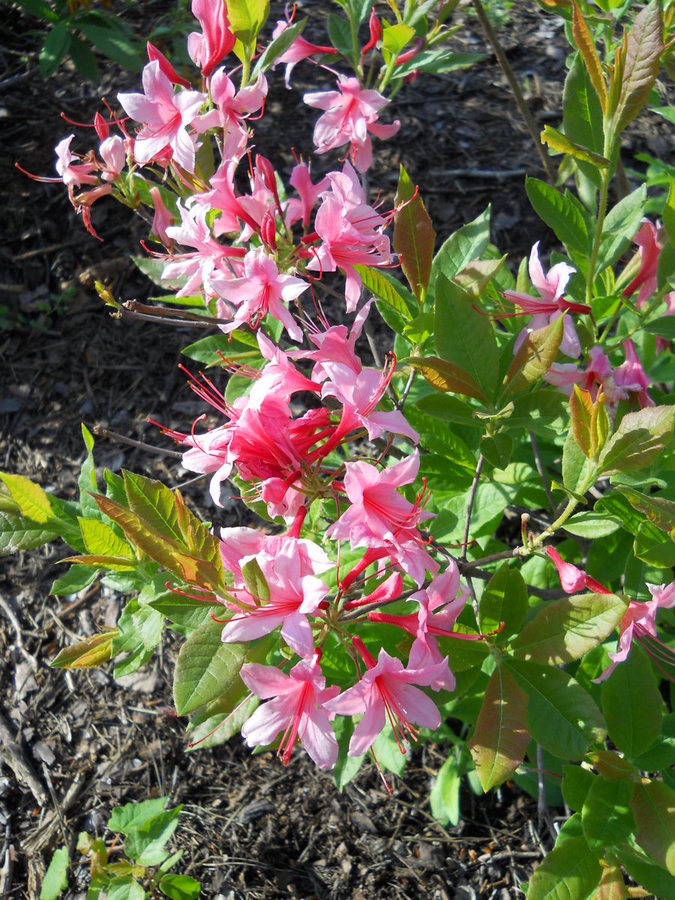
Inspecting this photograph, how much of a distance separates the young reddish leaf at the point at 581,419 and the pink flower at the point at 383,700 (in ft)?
1.21

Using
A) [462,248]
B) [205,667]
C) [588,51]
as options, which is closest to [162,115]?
[462,248]

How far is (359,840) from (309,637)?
4.86 feet

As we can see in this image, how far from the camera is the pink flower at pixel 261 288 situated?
119 centimetres

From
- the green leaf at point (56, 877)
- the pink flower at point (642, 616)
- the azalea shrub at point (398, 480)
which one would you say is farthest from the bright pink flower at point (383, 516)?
the green leaf at point (56, 877)

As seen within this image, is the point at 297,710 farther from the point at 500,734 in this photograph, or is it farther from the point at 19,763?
the point at 19,763

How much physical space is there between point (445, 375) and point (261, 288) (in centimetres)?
32

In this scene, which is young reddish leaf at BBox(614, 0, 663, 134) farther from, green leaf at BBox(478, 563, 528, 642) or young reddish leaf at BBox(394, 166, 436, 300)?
green leaf at BBox(478, 563, 528, 642)

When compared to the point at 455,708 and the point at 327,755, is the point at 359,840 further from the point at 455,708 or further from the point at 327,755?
the point at 327,755

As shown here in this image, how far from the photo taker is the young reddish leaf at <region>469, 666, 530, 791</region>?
1.14 metres

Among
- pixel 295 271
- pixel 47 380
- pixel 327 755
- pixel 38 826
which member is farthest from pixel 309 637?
pixel 47 380

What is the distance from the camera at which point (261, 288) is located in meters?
1.22

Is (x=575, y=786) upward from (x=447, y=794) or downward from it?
upward

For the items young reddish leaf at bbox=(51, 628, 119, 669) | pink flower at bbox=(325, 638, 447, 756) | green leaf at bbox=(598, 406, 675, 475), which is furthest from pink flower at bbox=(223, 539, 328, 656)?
young reddish leaf at bbox=(51, 628, 119, 669)

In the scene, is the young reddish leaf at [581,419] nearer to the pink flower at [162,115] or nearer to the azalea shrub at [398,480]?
the azalea shrub at [398,480]
